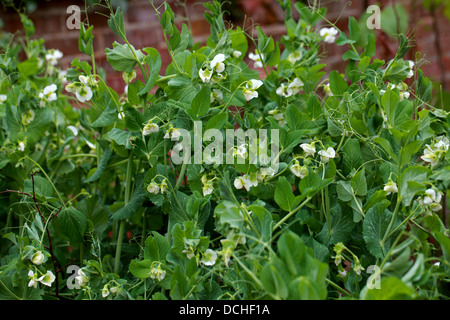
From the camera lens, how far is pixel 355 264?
0.53 m

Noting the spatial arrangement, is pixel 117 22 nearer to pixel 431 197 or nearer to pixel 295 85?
pixel 295 85

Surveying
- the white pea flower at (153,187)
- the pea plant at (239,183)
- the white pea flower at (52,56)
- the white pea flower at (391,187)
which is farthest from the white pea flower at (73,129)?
the white pea flower at (391,187)


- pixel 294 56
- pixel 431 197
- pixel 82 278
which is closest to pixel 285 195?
pixel 431 197

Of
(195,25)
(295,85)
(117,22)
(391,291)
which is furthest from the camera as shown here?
(195,25)

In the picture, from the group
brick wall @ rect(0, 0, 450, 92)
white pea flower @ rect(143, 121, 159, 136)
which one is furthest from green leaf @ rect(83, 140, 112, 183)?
brick wall @ rect(0, 0, 450, 92)

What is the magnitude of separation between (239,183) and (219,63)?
0.49 ft

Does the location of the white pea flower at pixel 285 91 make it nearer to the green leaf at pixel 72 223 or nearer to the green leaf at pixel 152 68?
the green leaf at pixel 152 68

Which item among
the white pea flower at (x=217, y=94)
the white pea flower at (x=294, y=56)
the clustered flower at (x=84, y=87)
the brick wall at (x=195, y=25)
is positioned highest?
the brick wall at (x=195, y=25)

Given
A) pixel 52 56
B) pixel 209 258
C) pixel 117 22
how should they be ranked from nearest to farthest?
pixel 209 258, pixel 117 22, pixel 52 56

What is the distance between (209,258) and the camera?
51 centimetres

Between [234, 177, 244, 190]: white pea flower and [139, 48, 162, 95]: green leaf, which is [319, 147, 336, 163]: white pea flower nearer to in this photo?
[234, 177, 244, 190]: white pea flower

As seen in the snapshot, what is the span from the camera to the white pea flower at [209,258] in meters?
0.50

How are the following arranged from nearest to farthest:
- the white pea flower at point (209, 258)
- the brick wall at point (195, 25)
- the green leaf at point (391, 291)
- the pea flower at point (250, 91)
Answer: the green leaf at point (391, 291), the white pea flower at point (209, 258), the pea flower at point (250, 91), the brick wall at point (195, 25)
